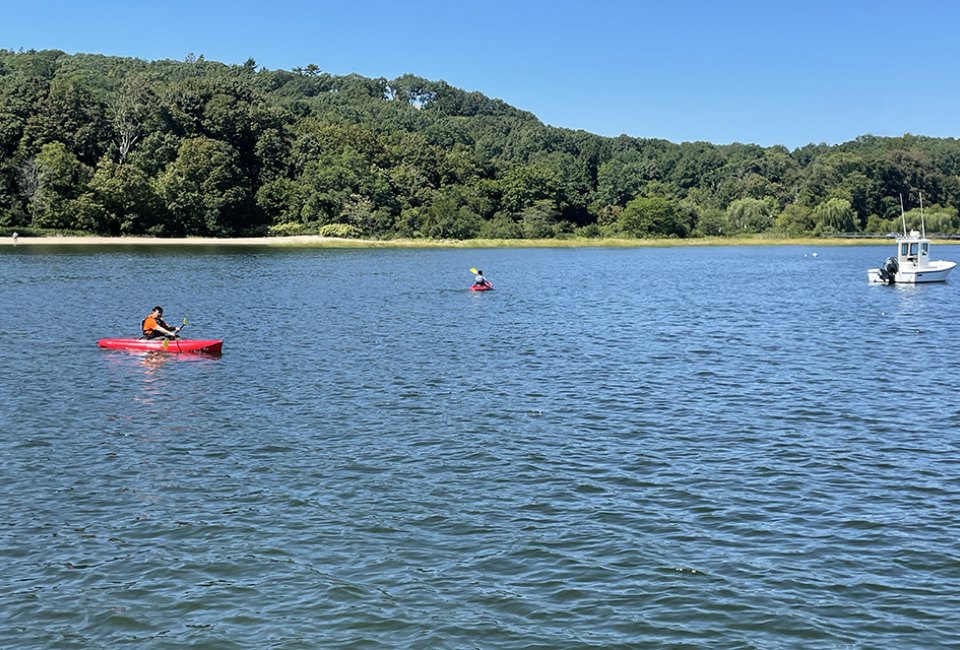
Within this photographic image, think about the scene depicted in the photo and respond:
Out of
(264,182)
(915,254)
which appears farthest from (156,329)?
(264,182)

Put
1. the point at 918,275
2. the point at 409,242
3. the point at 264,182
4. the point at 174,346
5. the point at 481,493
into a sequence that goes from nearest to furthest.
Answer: the point at 481,493 < the point at 174,346 < the point at 918,275 < the point at 409,242 < the point at 264,182

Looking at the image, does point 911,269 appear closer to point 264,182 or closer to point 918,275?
point 918,275

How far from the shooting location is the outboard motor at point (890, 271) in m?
72.9

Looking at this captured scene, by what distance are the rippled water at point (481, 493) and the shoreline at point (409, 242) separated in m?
95.7

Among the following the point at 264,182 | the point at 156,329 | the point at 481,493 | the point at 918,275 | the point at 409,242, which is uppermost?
the point at 264,182

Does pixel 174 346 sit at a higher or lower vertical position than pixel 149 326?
lower

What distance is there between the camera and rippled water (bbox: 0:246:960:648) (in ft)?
39.8

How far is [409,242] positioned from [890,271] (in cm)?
8788

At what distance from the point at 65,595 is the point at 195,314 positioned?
38.7m

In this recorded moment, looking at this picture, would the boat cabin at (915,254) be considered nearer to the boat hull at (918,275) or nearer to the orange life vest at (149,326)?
the boat hull at (918,275)

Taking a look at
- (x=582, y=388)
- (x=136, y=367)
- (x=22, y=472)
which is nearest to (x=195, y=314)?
(x=136, y=367)

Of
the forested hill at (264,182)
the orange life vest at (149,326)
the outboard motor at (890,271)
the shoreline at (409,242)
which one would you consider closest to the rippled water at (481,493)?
the orange life vest at (149,326)

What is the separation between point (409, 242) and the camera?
149 m

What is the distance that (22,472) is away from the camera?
1833 centimetres
